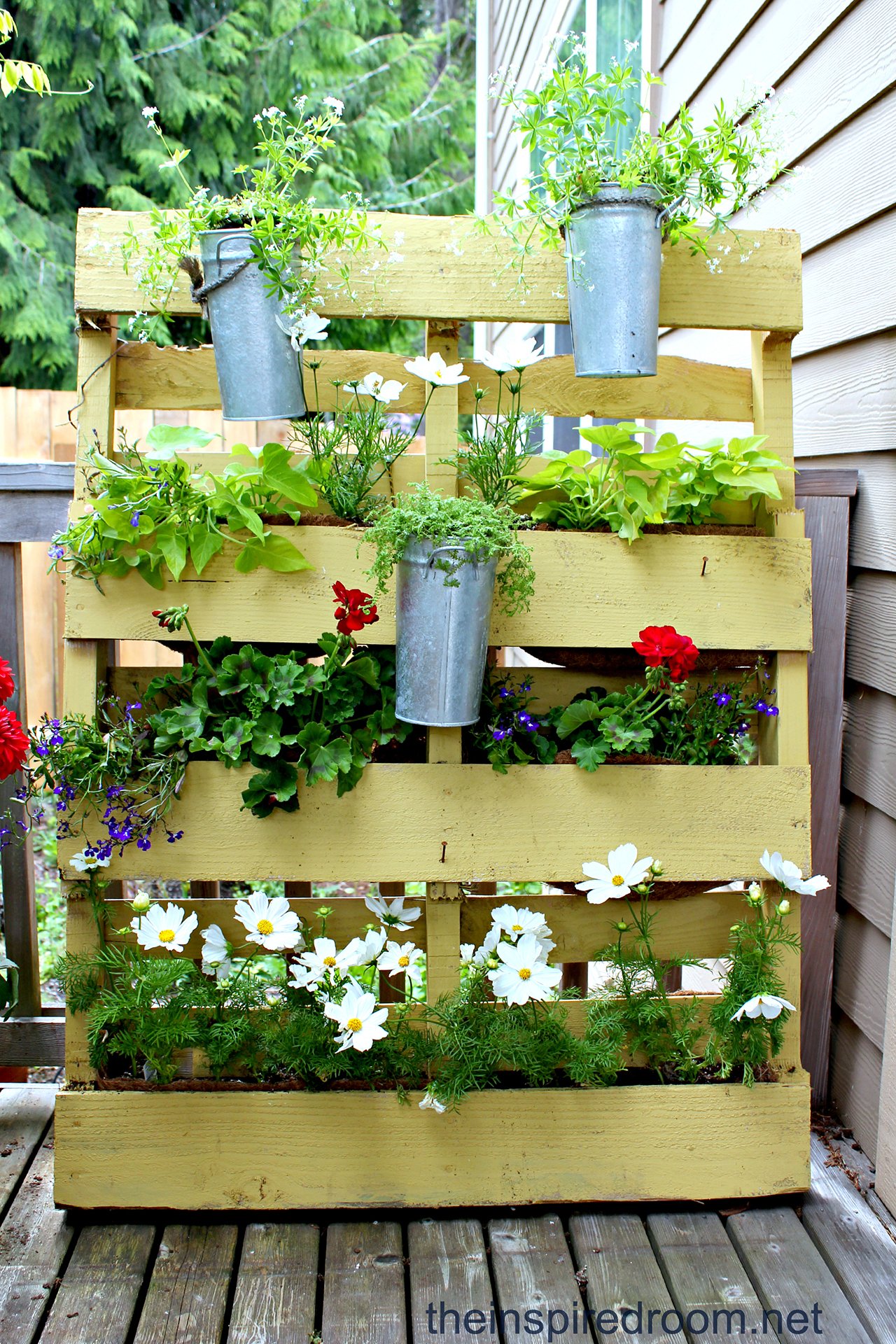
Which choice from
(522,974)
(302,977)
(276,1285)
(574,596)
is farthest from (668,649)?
(276,1285)

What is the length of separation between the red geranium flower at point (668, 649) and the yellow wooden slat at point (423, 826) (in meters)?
0.20

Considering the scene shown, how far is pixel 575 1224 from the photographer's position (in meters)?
1.64

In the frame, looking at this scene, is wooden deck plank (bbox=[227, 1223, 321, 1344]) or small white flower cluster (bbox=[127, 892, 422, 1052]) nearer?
wooden deck plank (bbox=[227, 1223, 321, 1344])

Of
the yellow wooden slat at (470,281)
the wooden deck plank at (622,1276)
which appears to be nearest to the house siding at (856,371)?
the yellow wooden slat at (470,281)

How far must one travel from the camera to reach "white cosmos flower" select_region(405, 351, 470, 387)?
60.8 inches

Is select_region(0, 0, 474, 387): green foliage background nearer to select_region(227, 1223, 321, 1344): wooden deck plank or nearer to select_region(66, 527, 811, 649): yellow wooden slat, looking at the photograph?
select_region(66, 527, 811, 649): yellow wooden slat

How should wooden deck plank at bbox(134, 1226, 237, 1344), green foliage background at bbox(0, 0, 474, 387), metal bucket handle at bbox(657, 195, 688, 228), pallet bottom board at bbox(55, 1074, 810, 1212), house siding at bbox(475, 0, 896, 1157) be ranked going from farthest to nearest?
green foliage background at bbox(0, 0, 474, 387) → house siding at bbox(475, 0, 896, 1157) → pallet bottom board at bbox(55, 1074, 810, 1212) → metal bucket handle at bbox(657, 195, 688, 228) → wooden deck plank at bbox(134, 1226, 237, 1344)

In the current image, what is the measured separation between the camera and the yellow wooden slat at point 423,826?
162 cm

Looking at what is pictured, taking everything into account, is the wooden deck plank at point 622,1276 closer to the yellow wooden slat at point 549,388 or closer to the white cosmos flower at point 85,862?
the white cosmos flower at point 85,862

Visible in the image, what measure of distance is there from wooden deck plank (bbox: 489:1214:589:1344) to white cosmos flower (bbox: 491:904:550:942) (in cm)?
45

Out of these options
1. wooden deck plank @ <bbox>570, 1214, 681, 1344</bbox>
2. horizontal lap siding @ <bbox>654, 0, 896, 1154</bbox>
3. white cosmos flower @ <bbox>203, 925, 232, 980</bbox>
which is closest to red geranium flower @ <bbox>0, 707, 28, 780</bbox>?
white cosmos flower @ <bbox>203, 925, 232, 980</bbox>

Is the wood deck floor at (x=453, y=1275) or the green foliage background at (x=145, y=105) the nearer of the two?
the wood deck floor at (x=453, y=1275)

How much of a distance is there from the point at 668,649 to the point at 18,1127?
56.4 inches

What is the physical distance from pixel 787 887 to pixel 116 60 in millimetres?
6673
